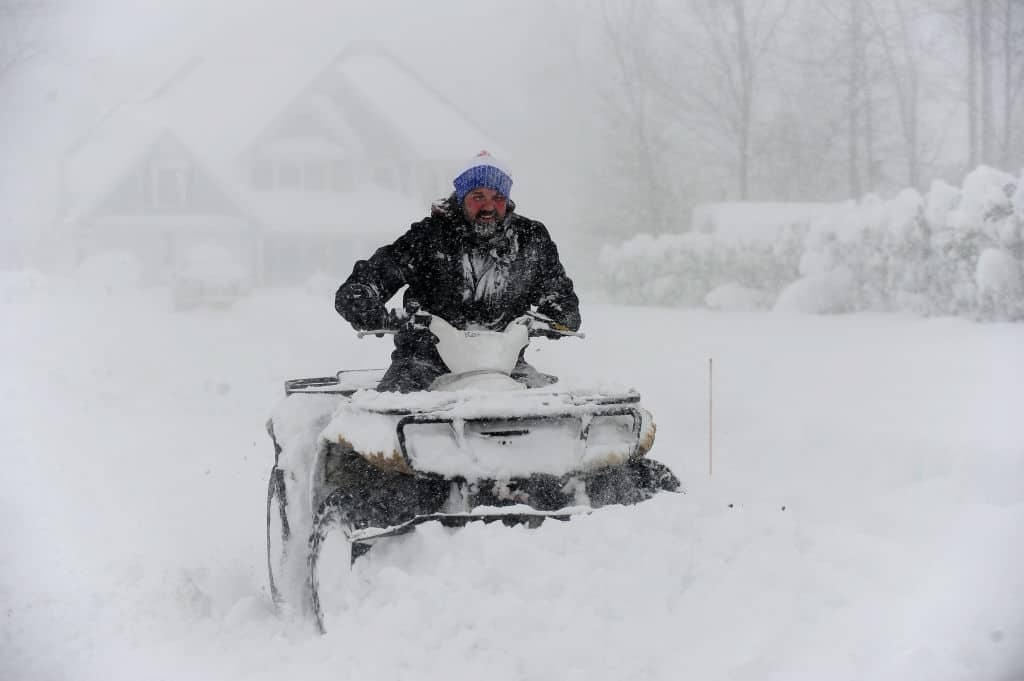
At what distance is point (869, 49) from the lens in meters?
42.2

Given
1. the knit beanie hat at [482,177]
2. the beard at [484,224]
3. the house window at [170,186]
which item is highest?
the house window at [170,186]

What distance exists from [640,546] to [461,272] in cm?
191

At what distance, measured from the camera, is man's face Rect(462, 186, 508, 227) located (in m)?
5.64

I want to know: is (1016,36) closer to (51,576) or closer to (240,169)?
(240,169)

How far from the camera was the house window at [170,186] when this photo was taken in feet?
126

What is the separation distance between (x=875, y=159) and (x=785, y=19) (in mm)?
6857

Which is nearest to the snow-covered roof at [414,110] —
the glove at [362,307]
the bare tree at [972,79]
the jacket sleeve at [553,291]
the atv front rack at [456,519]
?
the bare tree at [972,79]

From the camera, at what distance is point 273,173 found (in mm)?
39219

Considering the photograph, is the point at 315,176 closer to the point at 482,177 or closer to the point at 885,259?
the point at 885,259

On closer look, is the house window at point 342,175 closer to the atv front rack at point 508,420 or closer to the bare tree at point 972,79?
the bare tree at point 972,79

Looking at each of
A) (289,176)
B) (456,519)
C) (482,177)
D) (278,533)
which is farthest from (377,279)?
(289,176)

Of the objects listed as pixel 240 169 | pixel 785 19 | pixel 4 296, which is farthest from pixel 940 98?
pixel 4 296

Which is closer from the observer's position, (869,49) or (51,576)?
(51,576)

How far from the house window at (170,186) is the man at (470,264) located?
3493 centimetres
